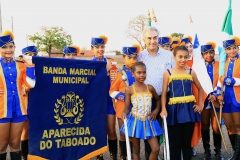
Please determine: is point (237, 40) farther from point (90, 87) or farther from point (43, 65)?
point (43, 65)

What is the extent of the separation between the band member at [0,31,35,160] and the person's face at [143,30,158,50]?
5.94 ft

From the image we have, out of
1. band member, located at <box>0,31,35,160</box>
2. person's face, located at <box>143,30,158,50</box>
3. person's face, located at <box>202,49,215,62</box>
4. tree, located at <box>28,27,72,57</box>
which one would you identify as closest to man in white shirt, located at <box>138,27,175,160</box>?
person's face, located at <box>143,30,158,50</box>

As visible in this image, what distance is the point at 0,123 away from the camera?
3.70 meters

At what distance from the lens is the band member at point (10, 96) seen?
3.73 m

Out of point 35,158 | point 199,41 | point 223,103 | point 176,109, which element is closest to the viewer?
point 35,158

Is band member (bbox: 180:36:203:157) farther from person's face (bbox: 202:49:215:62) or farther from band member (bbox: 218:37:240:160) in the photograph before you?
band member (bbox: 218:37:240:160)

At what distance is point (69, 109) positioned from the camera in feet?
12.9

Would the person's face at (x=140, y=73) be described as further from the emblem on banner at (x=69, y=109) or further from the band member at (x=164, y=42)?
the band member at (x=164, y=42)

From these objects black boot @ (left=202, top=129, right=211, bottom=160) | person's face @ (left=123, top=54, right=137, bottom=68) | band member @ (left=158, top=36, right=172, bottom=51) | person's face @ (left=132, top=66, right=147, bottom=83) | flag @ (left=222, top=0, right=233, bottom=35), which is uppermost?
flag @ (left=222, top=0, right=233, bottom=35)

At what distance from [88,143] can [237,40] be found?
3039 mm

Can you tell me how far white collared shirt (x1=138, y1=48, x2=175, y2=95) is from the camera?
4.21 meters

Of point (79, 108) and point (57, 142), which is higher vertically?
point (79, 108)

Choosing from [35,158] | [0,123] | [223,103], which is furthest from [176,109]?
[0,123]

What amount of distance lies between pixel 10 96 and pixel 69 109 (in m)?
0.82
